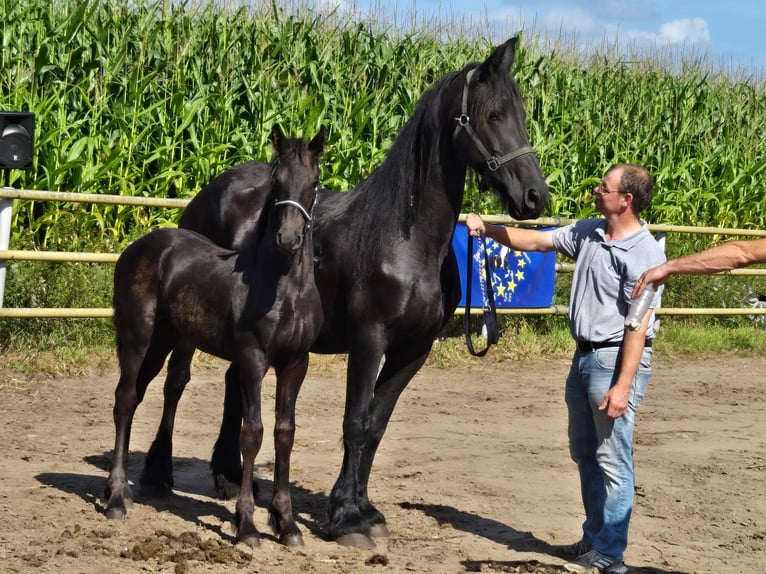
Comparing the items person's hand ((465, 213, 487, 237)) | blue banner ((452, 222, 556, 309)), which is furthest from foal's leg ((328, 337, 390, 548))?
blue banner ((452, 222, 556, 309))

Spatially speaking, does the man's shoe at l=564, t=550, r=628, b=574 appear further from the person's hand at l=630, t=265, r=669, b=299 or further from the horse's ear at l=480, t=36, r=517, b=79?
the horse's ear at l=480, t=36, r=517, b=79

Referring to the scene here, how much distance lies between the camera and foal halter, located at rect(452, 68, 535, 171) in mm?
4875

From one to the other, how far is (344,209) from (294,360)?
38.0 inches

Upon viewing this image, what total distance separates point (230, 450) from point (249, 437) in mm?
1126

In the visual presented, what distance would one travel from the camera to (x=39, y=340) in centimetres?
895

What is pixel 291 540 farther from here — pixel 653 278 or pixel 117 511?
pixel 653 278

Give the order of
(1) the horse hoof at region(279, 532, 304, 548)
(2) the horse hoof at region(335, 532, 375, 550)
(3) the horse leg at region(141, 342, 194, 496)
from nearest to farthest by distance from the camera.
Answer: (1) the horse hoof at region(279, 532, 304, 548)
(2) the horse hoof at region(335, 532, 375, 550)
(3) the horse leg at region(141, 342, 194, 496)

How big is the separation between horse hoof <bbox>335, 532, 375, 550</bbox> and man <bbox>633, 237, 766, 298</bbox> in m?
1.87

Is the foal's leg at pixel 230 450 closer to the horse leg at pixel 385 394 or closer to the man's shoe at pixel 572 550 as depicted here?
the horse leg at pixel 385 394

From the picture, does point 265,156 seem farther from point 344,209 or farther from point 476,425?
point 344,209

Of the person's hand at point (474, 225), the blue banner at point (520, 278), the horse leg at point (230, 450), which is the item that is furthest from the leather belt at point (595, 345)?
the blue banner at point (520, 278)

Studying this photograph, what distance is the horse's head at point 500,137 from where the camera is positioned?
4.85 m

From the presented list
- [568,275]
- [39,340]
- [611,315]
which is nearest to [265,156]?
[39,340]

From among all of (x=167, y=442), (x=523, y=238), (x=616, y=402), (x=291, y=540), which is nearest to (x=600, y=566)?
(x=616, y=402)
